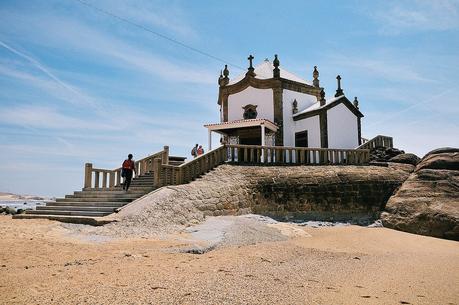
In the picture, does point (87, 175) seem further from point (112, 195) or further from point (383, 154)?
point (383, 154)

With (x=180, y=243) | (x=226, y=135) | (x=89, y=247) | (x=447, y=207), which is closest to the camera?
(x=89, y=247)

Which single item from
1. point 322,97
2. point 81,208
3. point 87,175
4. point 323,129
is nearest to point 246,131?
point 323,129

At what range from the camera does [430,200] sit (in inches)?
569

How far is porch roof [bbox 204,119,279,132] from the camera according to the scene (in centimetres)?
2112

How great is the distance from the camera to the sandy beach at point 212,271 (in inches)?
184

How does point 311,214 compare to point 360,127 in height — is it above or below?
below

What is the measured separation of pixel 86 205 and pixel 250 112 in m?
14.8

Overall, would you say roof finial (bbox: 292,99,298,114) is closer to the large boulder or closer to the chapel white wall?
the chapel white wall

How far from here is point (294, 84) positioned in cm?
2483

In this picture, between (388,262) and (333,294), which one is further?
(388,262)

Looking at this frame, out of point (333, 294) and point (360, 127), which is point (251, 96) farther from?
point (333, 294)

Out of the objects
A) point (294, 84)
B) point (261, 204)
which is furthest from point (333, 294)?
point (294, 84)

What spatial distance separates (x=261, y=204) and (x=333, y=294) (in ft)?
35.1

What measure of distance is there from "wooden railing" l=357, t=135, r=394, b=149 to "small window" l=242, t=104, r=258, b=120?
27.2 feet
